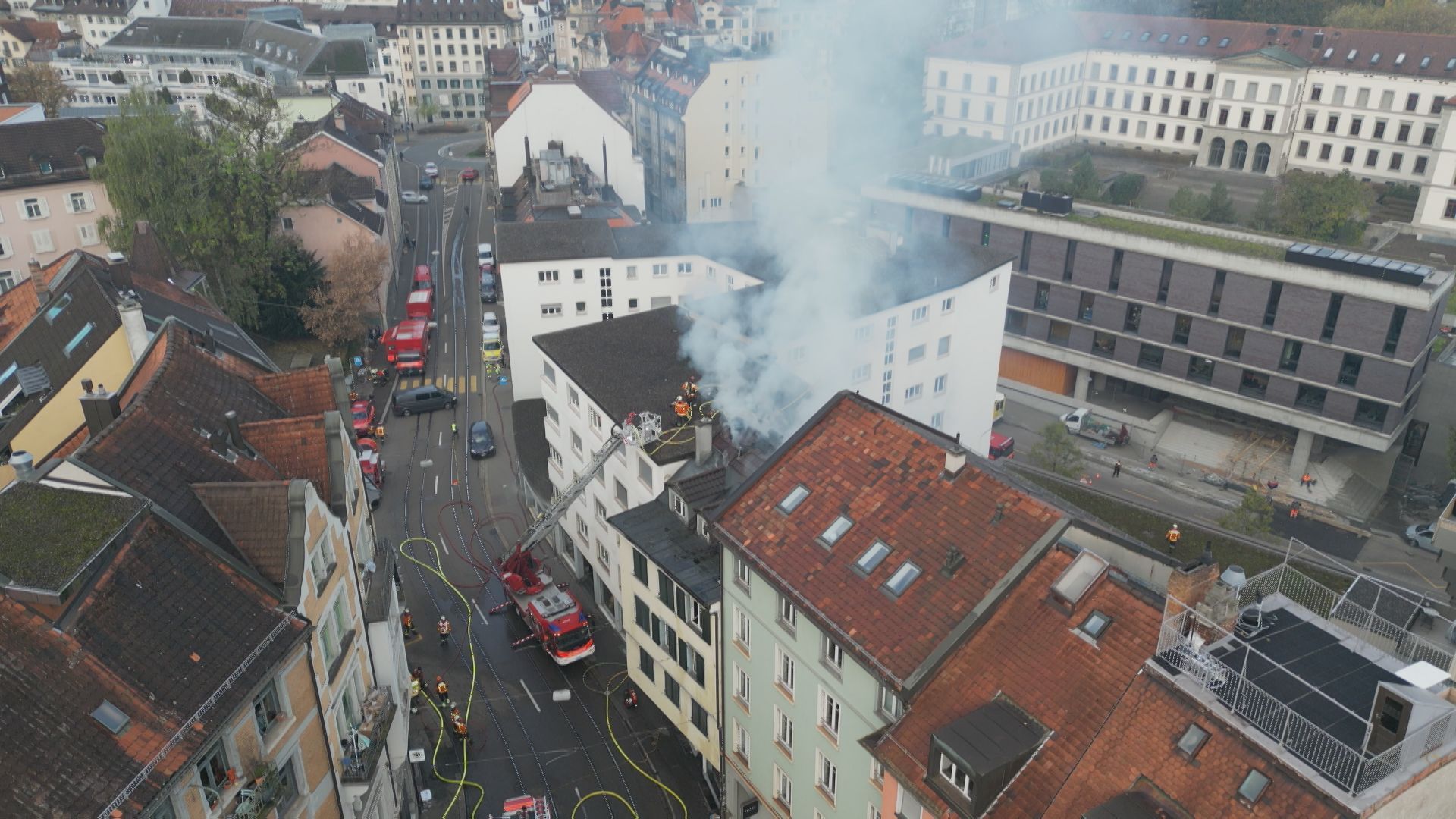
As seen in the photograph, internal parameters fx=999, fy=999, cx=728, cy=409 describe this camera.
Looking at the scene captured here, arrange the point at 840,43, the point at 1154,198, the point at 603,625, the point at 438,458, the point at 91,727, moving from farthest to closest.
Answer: the point at 1154,198, the point at 438,458, the point at 840,43, the point at 603,625, the point at 91,727

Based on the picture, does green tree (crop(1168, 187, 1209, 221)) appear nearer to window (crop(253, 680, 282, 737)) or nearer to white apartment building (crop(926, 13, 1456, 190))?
white apartment building (crop(926, 13, 1456, 190))

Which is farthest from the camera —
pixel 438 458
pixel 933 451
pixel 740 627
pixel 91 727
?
pixel 438 458

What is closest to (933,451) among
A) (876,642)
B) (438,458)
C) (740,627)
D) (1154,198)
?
(876,642)

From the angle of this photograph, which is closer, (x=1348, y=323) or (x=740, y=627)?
(x=740, y=627)

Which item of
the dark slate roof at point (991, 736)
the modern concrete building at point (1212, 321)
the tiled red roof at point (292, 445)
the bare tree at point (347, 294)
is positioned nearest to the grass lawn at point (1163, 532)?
the modern concrete building at point (1212, 321)

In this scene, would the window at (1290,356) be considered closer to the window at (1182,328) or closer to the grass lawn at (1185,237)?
the grass lawn at (1185,237)

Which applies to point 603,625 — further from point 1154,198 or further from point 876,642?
point 1154,198

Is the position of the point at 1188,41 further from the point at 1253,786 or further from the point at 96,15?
the point at 96,15
